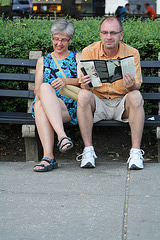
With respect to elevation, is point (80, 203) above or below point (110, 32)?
below

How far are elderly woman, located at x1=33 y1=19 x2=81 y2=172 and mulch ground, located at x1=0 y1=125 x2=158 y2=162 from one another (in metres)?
0.96

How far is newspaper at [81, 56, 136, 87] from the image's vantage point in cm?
428

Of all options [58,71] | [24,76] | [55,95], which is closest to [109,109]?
[55,95]

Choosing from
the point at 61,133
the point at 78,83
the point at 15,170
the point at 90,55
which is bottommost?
the point at 15,170

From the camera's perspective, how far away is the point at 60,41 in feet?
15.4

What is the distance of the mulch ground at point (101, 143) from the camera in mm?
5465

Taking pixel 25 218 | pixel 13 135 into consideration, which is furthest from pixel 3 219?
pixel 13 135

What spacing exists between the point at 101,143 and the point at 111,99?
45.1 inches

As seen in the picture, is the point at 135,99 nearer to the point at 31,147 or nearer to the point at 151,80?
the point at 151,80

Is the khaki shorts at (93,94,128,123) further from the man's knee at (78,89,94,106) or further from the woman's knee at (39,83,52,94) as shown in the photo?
the woman's knee at (39,83,52,94)

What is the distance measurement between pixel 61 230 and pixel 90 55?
2.28 meters

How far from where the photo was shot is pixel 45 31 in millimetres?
5801

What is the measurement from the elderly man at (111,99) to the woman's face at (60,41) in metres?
0.25

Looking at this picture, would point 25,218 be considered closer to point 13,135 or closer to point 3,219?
point 3,219
